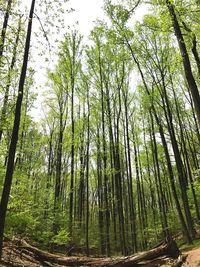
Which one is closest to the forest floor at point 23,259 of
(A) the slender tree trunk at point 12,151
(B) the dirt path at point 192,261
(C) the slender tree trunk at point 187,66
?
(B) the dirt path at point 192,261

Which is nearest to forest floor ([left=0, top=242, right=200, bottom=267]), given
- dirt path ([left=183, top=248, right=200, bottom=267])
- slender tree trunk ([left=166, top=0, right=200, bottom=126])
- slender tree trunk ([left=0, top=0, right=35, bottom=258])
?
dirt path ([left=183, top=248, right=200, bottom=267])

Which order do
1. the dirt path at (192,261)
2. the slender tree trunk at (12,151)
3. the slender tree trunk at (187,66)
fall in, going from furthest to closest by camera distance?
the slender tree trunk at (187,66)
the dirt path at (192,261)
the slender tree trunk at (12,151)

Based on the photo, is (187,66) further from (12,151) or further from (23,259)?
(23,259)

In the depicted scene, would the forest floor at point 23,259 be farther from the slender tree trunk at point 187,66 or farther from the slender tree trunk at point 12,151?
the slender tree trunk at point 187,66

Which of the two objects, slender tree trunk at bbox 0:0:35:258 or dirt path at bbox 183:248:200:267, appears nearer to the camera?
slender tree trunk at bbox 0:0:35:258

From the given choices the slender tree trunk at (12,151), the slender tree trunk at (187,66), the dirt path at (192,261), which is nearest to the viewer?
the slender tree trunk at (12,151)

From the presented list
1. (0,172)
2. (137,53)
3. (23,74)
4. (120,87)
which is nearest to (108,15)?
(137,53)

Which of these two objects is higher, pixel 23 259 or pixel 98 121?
pixel 98 121

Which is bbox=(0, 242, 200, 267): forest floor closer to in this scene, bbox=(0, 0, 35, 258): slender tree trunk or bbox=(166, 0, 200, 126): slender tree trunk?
bbox=(0, 0, 35, 258): slender tree trunk

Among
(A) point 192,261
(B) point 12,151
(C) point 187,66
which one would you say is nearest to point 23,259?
(B) point 12,151

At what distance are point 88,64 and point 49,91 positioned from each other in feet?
13.1

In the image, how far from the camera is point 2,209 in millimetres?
6473

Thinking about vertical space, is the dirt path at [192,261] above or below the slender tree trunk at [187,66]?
below

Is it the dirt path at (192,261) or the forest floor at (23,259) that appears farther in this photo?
the forest floor at (23,259)
